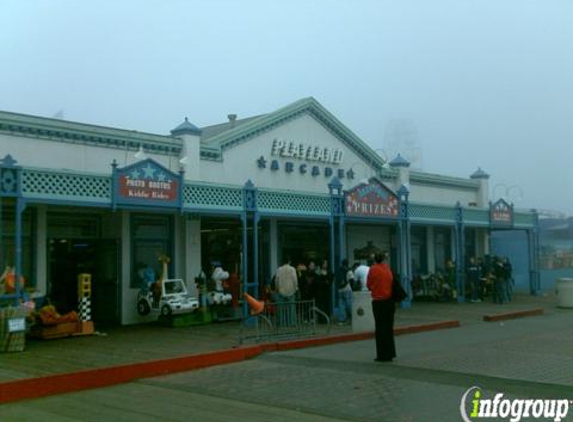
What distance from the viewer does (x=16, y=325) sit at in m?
12.6

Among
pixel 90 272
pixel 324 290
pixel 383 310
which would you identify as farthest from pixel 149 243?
pixel 383 310

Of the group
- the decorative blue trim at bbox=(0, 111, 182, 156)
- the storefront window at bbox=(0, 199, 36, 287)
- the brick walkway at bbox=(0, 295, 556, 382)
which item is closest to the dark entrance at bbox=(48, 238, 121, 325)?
the storefront window at bbox=(0, 199, 36, 287)

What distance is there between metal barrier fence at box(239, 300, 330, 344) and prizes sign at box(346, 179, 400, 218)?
5.11m

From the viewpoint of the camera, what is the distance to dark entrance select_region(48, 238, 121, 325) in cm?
1767

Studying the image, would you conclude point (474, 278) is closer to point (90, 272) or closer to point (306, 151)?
point (306, 151)

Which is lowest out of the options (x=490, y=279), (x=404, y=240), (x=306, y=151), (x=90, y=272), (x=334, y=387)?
(x=334, y=387)

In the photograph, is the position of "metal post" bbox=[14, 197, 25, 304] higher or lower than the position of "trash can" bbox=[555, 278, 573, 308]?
higher

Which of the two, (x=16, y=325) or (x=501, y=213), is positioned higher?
(x=501, y=213)

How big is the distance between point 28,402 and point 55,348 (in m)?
4.09

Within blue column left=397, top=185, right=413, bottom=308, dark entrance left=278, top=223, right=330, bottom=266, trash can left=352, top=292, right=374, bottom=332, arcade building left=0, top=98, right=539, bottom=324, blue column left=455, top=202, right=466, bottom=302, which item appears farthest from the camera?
blue column left=455, top=202, right=466, bottom=302

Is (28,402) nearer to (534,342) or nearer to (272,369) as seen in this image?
(272,369)

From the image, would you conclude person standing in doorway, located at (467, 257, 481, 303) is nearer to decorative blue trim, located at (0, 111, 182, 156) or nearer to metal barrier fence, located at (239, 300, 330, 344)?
metal barrier fence, located at (239, 300, 330, 344)

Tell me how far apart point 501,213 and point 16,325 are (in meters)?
19.7

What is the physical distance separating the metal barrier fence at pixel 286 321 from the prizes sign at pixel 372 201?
5106 mm
